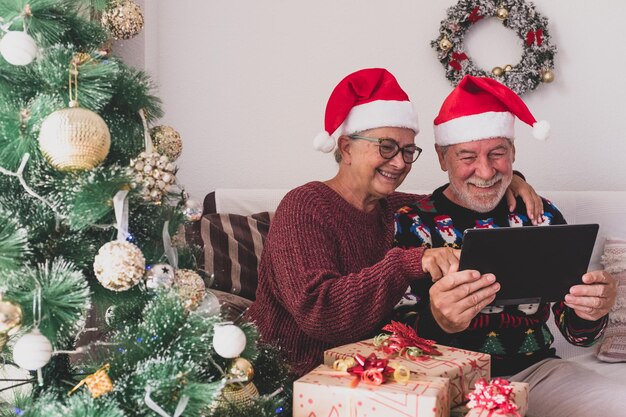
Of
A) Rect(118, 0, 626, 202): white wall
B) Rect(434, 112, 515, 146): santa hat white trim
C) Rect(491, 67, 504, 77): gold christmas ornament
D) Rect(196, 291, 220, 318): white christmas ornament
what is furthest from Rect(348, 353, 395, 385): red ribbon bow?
Rect(491, 67, 504, 77): gold christmas ornament

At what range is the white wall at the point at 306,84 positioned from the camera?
2.60 m

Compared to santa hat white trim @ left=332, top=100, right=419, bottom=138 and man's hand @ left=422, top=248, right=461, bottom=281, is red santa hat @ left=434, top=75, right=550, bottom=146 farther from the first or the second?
man's hand @ left=422, top=248, right=461, bottom=281

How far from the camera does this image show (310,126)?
270 cm

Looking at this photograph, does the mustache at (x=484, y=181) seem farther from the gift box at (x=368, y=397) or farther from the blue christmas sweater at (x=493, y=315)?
the gift box at (x=368, y=397)

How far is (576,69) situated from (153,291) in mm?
2054

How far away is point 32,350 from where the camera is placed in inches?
39.7

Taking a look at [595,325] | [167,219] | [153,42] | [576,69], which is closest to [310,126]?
[153,42]

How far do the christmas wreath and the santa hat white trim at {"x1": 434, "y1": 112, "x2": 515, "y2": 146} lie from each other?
2.57 ft

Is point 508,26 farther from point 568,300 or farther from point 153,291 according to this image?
point 153,291

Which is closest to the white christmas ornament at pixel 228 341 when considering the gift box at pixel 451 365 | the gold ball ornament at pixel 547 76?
the gift box at pixel 451 365

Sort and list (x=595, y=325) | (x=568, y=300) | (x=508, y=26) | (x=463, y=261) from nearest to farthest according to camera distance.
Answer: (x=463, y=261) < (x=568, y=300) < (x=595, y=325) < (x=508, y=26)

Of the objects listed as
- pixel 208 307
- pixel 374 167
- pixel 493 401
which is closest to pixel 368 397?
pixel 493 401

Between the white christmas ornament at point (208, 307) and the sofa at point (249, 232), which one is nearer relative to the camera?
the white christmas ornament at point (208, 307)

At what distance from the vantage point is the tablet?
1.42 metres
